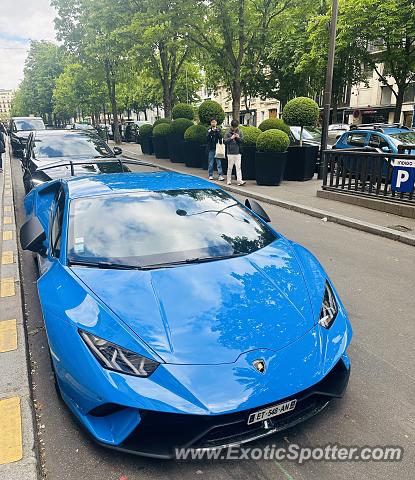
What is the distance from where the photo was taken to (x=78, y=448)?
8.07ft

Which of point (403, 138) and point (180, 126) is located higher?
point (180, 126)

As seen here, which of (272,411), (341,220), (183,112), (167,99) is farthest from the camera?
(167,99)

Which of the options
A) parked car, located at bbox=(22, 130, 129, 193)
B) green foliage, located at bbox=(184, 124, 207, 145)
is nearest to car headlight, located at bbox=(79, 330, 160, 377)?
parked car, located at bbox=(22, 130, 129, 193)

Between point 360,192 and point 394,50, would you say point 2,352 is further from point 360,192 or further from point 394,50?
point 394,50

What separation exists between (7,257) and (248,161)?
8.82 metres

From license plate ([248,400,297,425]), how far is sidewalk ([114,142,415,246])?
213 inches

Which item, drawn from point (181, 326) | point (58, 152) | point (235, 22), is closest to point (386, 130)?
point (235, 22)

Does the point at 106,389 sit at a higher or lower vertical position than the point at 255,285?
lower

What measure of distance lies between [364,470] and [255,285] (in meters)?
1.19

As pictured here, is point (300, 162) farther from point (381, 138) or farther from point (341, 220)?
point (341, 220)

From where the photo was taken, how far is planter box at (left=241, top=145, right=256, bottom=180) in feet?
43.3

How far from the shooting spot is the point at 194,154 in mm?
16531

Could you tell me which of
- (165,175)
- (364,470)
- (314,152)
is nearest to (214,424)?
(364,470)

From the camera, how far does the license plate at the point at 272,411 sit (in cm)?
213
